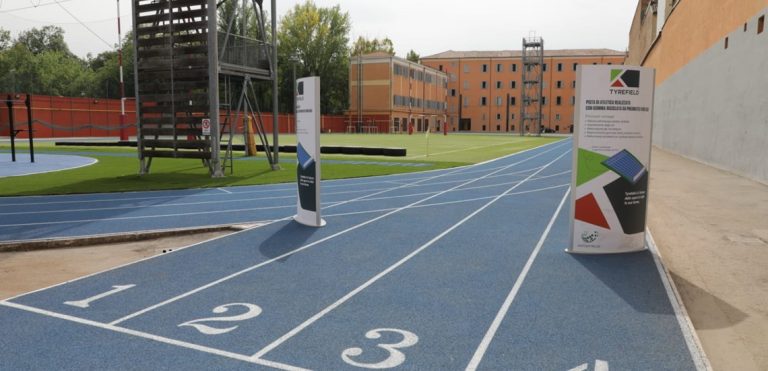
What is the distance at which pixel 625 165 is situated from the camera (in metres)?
7.52

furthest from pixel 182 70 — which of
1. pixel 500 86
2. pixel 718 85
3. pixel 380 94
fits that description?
pixel 500 86

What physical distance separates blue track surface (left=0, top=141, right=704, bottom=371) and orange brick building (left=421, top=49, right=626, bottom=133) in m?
92.9

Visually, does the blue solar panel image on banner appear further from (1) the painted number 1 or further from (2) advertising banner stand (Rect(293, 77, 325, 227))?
(1) the painted number 1

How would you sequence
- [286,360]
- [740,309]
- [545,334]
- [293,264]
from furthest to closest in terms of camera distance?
[293,264] → [740,309] → [545,334] → [286,360]

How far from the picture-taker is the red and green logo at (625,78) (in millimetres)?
7230

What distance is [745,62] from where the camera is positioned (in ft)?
56.5

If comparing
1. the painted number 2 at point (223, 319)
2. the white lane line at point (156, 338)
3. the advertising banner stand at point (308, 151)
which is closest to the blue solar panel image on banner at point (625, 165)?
the advertising banner stand at point (308, 151)

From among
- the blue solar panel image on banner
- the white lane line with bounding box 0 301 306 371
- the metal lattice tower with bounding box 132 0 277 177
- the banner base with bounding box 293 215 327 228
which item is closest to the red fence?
the metal lattice tower with bounding box 132 0 277 177

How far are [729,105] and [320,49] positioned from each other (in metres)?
71.3

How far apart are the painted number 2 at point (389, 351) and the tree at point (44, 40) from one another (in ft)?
428

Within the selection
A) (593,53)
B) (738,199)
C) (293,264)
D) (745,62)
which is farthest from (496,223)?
(593,53)

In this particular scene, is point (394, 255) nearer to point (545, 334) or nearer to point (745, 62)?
point (545, 334)

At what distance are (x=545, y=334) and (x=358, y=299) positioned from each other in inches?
73.0

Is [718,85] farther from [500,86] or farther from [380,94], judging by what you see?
[500,86]
